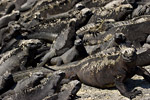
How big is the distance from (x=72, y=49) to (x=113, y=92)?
11.4 ft

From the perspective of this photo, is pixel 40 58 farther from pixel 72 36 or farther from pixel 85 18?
pixel 85 18

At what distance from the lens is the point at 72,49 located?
453 inches

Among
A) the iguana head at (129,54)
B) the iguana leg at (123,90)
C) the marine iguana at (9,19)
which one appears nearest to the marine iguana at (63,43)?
the marine iguana at (9,19)

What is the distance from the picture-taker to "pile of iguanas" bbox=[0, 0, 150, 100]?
27.5ft

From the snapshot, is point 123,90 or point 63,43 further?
point 63,43

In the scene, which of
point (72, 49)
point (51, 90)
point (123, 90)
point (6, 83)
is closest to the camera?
point (123, 90)

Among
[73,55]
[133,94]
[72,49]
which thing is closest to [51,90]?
[133,94]

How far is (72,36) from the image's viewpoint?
12.7 meters

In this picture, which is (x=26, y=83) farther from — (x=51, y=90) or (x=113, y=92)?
(x=113, y=92)

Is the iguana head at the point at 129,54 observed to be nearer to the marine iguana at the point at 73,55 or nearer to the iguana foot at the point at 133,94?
the iguana foot at the point at 133,94

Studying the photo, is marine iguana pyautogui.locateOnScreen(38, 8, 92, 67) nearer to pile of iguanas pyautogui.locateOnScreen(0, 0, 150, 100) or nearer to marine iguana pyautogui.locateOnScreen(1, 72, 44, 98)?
pile of iguanas pyautogui.locateOnScreen(0, 0, 150, 100)

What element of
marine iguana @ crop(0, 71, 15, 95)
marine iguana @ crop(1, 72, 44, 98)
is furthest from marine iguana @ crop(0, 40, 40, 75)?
marine iguana @ crop(1, 72, 44, 98)

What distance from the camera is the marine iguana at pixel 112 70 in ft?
25.4

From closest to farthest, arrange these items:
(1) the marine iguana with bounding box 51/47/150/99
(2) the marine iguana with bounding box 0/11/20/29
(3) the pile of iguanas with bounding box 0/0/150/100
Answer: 1. (1) the marine iguana with bounding box 51/47/150/99
2. (3) the pile of iguanas with bounding box 0/0/150/100
3. (2) the marine iguana with bounding box 0/11/20/29
